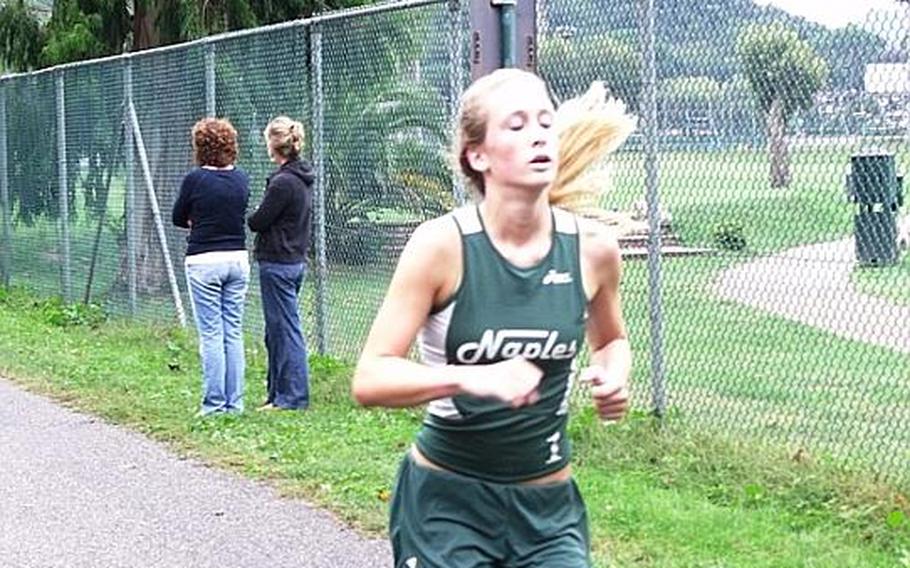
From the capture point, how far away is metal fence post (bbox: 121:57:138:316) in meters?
15.7

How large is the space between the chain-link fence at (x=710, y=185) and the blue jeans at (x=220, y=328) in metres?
1.03

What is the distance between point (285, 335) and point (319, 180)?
162 centimetres

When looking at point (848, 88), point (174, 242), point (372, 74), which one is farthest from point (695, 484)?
point (174, 242)

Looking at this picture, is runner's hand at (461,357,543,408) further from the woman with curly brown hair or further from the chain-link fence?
the woman with curly brown hair

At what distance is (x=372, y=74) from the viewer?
11320 mm

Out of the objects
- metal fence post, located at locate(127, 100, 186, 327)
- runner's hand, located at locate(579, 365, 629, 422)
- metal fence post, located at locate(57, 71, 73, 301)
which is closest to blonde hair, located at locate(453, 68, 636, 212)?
runner's hand, located at locate(579, 365, 629, 422)

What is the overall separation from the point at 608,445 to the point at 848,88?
2.18m

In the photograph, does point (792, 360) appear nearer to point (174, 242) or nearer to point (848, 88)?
point (848, 88)

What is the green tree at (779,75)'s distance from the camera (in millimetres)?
7430

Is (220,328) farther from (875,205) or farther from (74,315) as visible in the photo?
(74,315)

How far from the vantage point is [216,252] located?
10.6 meters

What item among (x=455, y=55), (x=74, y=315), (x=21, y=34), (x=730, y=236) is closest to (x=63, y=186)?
(x=74, y=315)

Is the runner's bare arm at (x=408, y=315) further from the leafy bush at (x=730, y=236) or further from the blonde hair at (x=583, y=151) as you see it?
the leafy bush at (x=730, y=236)

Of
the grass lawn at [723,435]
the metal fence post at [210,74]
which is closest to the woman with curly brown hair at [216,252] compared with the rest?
the grass lawn at [723,435]
